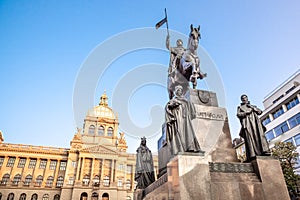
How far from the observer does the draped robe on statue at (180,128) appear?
5.51 m

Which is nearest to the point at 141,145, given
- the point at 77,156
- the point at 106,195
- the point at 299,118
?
the point at 299,118

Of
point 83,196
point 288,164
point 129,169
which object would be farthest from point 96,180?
point 288,164

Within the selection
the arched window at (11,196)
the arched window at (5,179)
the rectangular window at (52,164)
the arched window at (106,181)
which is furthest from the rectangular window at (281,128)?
the arched window at (5,179)

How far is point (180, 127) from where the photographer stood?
5898 mm

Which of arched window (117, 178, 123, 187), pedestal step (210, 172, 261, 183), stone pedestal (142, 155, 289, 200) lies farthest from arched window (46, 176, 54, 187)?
pedestal step (210, 172, 261, 183)

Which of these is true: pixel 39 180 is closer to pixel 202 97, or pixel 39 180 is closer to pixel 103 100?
pixel 103 100

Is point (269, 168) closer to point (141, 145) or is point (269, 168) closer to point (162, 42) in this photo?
point (141, 145)

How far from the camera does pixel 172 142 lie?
5.82m

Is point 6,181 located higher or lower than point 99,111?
lower

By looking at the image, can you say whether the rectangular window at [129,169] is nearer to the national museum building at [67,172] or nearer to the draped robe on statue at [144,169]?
the national museum building at [67,172]

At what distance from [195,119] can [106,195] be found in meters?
59.8

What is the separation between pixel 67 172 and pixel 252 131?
212 ft

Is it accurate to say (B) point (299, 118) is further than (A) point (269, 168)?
Yes

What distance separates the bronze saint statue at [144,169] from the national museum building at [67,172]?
178 ft
